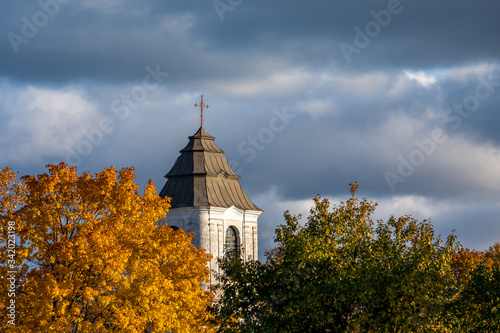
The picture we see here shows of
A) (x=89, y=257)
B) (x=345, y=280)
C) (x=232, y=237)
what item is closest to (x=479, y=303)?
(x=345, y=280)

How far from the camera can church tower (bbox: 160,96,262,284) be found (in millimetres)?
87688

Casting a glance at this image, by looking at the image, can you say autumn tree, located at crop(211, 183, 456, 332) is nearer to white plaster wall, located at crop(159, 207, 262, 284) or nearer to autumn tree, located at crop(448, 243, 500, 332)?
autumn tree, located at crop(448, 243, 500, 332)

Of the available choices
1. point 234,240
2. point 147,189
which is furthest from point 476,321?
point 234,240

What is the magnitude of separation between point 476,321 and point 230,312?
13.5 m

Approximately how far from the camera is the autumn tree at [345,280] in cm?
3384

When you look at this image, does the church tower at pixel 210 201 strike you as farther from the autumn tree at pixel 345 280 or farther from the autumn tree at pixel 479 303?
the autumn tree at pixel 345 280

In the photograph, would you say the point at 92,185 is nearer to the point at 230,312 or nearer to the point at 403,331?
the point at 230,312

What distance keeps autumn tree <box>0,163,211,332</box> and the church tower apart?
40.6 metres

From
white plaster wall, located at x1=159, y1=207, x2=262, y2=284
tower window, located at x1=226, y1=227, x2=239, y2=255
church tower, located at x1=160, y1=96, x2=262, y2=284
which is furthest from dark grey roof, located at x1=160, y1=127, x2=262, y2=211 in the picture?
tower window, located at x1=226, y1=227, x2=239, y2=255

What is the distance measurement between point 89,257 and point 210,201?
47402 millimetres

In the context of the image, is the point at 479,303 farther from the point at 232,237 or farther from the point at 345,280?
the point at 232,237

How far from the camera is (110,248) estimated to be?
41.7 meters

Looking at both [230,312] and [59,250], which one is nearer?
[230,312]

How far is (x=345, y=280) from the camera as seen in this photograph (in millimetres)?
33938
